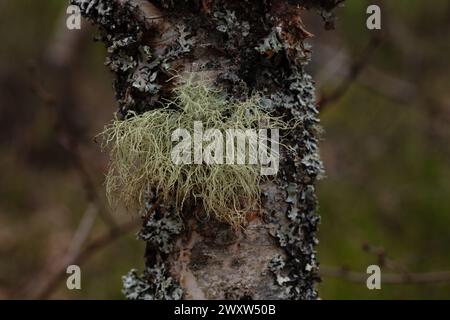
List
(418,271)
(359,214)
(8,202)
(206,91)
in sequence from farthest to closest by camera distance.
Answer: (8,202) < (359,214) < (418,271) < (206,91)

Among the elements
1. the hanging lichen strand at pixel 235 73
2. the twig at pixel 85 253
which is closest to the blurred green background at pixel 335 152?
the twig at pixel 85 253

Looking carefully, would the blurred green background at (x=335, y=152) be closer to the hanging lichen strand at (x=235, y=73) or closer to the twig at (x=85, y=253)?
the twig at (x=85, y=253)

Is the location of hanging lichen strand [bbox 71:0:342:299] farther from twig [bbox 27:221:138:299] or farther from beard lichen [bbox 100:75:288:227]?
twig [bbox 27:221:138:299]

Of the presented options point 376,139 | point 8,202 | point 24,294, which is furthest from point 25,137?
point 376,139

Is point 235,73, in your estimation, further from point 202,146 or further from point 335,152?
point 335,152

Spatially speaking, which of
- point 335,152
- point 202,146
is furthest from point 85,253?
point 335,152
